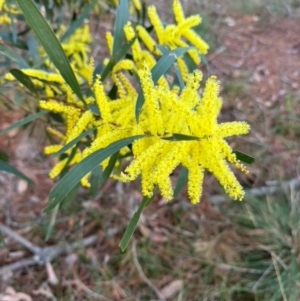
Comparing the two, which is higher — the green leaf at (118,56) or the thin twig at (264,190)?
the green leaf at (118,56)

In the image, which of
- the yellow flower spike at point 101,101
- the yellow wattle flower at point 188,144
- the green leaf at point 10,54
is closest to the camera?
the yellow wattle flower at point 188,144

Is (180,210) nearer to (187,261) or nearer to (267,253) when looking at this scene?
(187,261)

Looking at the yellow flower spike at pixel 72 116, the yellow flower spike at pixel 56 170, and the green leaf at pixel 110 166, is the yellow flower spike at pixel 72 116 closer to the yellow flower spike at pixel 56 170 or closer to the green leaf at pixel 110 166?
the green leaf at pixel 110 166

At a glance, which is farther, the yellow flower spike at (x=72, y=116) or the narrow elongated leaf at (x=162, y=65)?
the yellow flower spike at (x=72, y=116)

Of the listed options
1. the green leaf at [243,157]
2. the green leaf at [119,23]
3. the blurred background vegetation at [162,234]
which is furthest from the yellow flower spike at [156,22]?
the blurred background vegetation at [162,234]

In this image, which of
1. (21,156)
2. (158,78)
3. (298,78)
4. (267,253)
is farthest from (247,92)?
(158,78)

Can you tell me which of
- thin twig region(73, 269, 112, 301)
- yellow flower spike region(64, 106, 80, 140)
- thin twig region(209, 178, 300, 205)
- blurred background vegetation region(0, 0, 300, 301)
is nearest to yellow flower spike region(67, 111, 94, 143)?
yellow flower spike region(64, 106, 80, 140)

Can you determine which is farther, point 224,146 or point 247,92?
point 247,92

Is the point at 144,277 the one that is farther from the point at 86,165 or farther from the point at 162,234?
the point at 86,165

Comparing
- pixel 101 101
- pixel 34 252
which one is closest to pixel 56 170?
Answer: pixel 101 101
